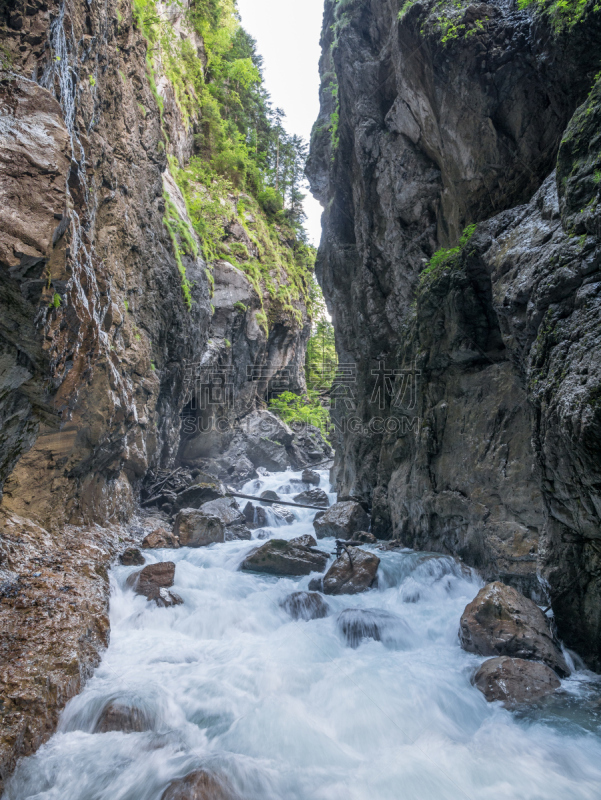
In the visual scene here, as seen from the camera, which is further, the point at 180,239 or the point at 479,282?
the point at 180,239

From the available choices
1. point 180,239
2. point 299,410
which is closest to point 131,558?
point 180,239

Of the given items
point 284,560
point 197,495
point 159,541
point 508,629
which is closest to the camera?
point 508,629

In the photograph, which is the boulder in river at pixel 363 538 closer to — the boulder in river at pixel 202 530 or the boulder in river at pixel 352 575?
the boulder in river at pixel 352 575

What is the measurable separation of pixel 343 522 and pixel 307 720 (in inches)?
299

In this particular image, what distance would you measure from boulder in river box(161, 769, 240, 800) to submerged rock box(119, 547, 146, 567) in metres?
5.77

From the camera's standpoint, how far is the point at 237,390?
2281cm

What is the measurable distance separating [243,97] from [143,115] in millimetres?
18953

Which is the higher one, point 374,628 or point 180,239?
point 180,239

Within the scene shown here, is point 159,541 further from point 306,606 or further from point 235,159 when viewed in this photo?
point 235,159

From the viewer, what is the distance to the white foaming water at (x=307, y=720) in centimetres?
346

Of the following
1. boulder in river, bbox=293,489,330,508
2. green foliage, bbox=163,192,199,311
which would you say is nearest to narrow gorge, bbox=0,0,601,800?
green foliage, bbox=163,192,199,311

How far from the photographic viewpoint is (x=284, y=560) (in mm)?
9023

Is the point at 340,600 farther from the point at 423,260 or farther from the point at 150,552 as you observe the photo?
the point at 423,260

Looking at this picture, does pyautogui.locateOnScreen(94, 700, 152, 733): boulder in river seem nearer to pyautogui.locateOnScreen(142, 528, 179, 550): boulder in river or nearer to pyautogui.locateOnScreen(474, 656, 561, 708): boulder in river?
pyautogui.locateOnScreen(474, 656, 561, 708): boulder in river
